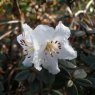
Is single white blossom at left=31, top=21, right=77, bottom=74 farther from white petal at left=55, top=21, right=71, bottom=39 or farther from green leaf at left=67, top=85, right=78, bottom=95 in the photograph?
green leaf at left=67, top=85, right=78, bottom=95

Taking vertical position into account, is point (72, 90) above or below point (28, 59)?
below

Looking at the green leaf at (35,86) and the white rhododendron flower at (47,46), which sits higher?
the white rhododendron flower at (47,46)

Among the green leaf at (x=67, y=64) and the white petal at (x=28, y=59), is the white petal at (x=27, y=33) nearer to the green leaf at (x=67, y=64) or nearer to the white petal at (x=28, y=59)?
the white petal at (x=28, y=59)

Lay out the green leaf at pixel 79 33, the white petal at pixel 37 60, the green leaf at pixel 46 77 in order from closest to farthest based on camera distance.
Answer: the white petal at pixel 37 60, the green leaf at pixel 46 77, the green leaf at pixel 79 33

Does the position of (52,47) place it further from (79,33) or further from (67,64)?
(79,33)

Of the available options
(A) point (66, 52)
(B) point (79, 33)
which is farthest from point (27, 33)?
(B) point (79, 33)

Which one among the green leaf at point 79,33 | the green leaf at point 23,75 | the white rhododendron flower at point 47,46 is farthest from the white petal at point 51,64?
the green leaf at point 79,33

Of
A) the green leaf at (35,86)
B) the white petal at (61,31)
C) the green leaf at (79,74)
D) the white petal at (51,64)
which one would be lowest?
the green leaf at (35,86)
